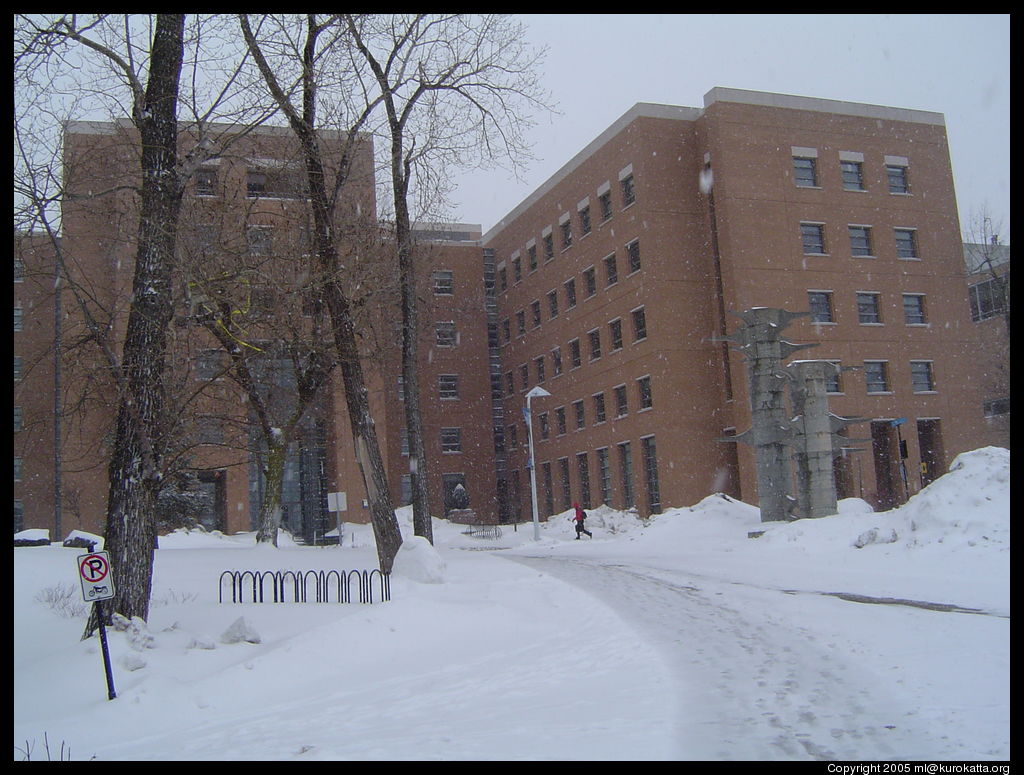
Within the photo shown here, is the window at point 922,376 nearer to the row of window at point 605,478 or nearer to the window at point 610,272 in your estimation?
the row of window at point 605,478

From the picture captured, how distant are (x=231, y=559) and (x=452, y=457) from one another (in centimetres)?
3796

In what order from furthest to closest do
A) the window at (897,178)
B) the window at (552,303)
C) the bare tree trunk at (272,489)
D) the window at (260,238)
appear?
the window at (552,303)
the window at (897,178)
the bare tree trunk at (272,489)
the window at (260,238)

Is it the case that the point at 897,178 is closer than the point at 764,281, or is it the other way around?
the point at 764,281

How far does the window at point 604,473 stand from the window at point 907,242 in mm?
18046

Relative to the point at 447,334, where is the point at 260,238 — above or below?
below

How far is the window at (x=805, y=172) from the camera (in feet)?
142

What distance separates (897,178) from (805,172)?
18.8 feet


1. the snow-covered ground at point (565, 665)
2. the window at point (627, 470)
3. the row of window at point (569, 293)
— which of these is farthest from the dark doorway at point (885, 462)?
the snow-covered ground at point (565, 665)

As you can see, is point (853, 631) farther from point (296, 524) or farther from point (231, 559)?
point (296, 524)

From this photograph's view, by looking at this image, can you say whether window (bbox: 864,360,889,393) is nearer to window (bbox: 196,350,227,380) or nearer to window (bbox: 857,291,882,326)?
window (bbox: 857,291,882,326)

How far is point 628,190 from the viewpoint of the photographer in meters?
45.2

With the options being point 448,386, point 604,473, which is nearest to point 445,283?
point 448,386

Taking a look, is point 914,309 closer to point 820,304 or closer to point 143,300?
point 820,304
